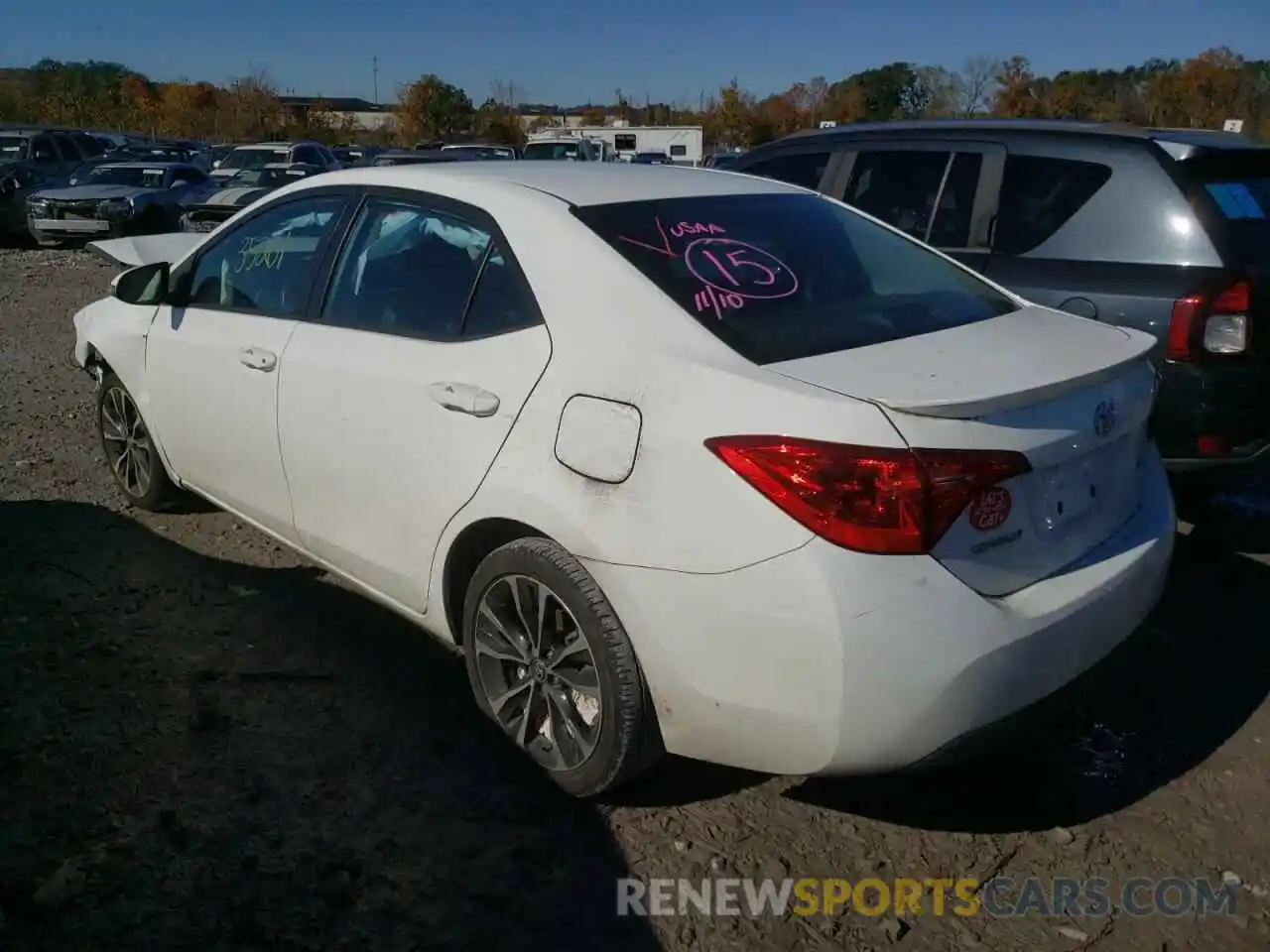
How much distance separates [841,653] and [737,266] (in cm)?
116

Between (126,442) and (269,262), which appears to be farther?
(126,442)

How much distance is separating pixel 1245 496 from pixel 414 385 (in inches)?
173

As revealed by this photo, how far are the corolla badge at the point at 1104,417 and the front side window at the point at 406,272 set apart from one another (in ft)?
5.61

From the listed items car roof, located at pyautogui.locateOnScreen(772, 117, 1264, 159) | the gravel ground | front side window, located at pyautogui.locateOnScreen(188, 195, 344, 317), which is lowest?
the gravel ground

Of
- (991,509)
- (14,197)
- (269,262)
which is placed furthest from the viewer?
(14,197)

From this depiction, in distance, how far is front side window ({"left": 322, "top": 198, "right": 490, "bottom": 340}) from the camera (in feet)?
10.5

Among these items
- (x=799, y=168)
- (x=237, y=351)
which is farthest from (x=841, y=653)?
(x=799, y=168)

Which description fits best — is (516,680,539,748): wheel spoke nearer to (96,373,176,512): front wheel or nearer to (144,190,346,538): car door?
(144,190,346,538): car door

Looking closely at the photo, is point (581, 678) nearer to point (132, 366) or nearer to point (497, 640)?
point (497, 640)

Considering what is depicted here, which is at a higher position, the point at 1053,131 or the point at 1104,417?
the point at 1053,131

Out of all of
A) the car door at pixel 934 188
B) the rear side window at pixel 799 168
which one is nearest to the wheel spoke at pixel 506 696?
the car door at pixel 934 188

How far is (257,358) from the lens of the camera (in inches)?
148

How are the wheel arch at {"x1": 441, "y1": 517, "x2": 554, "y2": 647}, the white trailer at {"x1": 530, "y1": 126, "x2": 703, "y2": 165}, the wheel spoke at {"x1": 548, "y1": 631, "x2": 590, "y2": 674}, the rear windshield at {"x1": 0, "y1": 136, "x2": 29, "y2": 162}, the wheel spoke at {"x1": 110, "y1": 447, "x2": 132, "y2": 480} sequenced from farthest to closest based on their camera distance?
the white trailer at {"x1": 530, "y1": 126, "x2": 703, "y2": 165}
the rear windshield at {"x1": 0, "y1": 136, "x2": 29, "y2": 162}
the wheel spoke at {"x1": 110, "y1": 447, "x2": 132, "y2": 480}
the wheel arch at {"x1": 441, "y1": 517, "x2": 554, "y2": 647}
the wheel spoke at {"x1": 548, "y1": 631, "x2": 590, "y2": 674}

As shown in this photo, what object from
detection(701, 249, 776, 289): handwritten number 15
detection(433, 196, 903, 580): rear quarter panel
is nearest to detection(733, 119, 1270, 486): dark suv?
detection(701, 249, 776, 289): handwritten number 15
